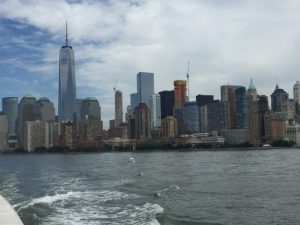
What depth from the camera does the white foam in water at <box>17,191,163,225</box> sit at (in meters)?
31.1

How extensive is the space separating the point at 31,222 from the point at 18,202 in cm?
1188

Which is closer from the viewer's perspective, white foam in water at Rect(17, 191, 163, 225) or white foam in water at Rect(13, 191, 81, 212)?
white foam in water at Rect(17, 191, 163, 225)

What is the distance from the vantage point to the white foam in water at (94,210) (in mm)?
31125

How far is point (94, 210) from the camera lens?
35.6 meters

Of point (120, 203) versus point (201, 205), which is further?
point (120, 203)

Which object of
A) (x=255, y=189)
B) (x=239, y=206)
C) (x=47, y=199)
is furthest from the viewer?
(x=255, y=189)

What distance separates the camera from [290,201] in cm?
3762

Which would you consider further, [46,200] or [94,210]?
[46,200]

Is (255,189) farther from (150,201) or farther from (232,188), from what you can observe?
(150,201)

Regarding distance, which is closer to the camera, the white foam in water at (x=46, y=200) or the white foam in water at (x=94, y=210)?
the white foam in water at (x=94, y=210)

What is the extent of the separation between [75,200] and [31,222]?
9.54m

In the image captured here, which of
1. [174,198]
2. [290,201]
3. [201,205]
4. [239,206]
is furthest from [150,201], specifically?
[290,201]

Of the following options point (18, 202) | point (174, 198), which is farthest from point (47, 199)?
point (174, 198)

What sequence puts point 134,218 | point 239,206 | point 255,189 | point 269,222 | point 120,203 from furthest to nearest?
point 255,189
point 120,203
point 239,206
point 134,218
point 269,222
